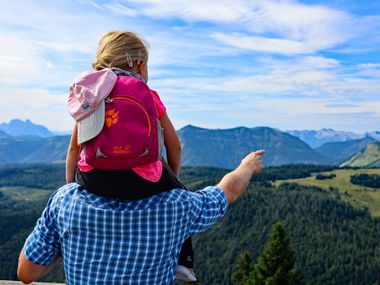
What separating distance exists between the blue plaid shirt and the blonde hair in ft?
2.52

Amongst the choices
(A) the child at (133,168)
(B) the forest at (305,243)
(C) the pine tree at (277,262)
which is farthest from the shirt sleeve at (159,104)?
(B) the forest at (305,243)

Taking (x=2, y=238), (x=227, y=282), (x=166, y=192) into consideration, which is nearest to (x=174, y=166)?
(x=166, y=192)

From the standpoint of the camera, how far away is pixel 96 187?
8.28ft

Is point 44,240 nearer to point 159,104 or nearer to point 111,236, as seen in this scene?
point 111,236

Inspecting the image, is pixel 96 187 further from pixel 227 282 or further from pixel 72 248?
pixel 227 282

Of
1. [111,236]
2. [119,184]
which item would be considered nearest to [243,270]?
[111,236]

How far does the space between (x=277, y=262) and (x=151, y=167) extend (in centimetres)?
4386

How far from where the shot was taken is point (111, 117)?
7.76 feet

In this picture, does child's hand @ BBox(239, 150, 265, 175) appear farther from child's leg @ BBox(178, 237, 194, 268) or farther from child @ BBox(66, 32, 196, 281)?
child's leg @ BBox(178, 237, 194, 268)

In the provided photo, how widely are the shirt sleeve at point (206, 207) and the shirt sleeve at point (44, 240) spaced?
2.70 ft

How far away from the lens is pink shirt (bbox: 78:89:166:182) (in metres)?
2.49

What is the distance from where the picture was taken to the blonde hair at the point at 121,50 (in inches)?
104

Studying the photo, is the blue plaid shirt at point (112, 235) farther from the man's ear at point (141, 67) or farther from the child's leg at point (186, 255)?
the man's ear at point (141, 67)

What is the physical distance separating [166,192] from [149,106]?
538mm
